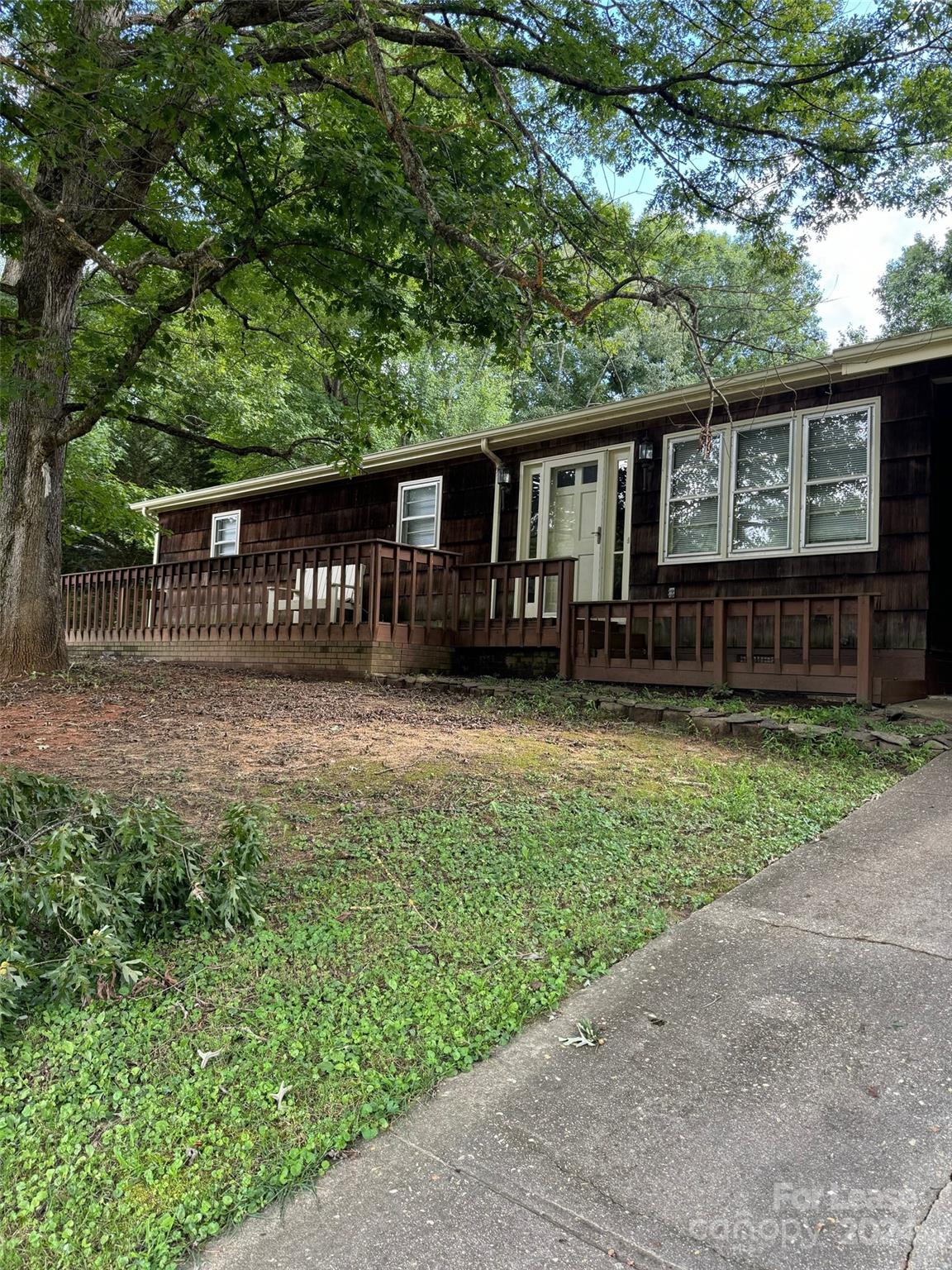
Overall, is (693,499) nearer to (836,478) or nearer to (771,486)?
(771,486)

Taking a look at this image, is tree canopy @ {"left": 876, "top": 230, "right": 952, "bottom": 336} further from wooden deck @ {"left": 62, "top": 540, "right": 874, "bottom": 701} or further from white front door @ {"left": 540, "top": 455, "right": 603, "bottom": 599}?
wooden deck @ {"left": 62, "top": 540, "right": 874, "bottom": 701}

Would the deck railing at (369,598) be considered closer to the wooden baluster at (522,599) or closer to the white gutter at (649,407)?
the wooden baluster at (522,599)

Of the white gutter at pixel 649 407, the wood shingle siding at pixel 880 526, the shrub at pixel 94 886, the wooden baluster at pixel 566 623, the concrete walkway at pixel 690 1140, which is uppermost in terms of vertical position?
the white gutter at pixel 649 407

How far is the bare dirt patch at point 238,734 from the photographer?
178 inches

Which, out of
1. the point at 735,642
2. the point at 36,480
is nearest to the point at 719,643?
the point at 735,642

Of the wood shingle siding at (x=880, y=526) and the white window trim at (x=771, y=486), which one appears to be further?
the white window trim at (x=771, y=486)

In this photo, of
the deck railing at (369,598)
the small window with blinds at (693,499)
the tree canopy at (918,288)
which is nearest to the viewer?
the small window with blinds at (693,499)

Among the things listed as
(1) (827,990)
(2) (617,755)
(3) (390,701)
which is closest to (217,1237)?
(1) (827,990)

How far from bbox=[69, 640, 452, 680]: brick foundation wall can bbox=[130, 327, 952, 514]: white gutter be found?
3.15 m

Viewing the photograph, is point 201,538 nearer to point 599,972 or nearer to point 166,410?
point 166,410

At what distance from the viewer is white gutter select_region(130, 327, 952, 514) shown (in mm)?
7145

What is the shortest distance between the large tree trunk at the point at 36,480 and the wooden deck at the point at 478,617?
305 centimetres

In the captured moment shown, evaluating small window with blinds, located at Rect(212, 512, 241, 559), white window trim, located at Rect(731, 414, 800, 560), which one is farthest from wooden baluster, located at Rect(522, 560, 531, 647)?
small window with blinds, located at Rect(212, 512, 241, 559)

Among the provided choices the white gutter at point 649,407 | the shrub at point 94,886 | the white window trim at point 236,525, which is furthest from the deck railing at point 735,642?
the white window trim at point 236,525
